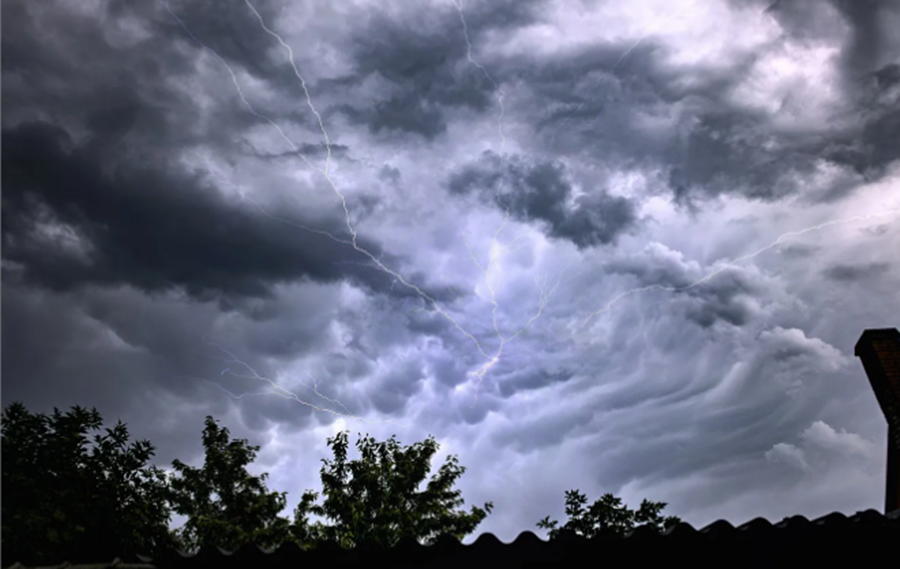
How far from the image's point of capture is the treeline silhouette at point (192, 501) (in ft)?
50.4

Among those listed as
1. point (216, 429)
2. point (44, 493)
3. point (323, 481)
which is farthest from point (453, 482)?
point (44, 493)

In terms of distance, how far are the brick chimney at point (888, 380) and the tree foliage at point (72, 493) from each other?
19.0 metres

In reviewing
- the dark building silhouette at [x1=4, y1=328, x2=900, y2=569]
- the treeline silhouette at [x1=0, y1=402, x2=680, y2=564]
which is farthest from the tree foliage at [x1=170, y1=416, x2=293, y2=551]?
the dark building silhouette at [x1=4, y1=328, x2=900, y2=569]

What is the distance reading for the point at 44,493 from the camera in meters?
15.7

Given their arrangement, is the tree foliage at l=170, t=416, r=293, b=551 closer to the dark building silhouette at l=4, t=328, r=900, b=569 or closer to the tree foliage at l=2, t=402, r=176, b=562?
the tree foliage at l=2, t=402, r=176, b=562

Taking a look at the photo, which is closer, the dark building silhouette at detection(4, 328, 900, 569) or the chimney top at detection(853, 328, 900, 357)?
the dark building silhouette at detection(4, 328, 900, 569)

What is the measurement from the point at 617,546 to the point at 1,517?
15475mm

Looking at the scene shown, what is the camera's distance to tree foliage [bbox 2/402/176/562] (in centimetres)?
1439

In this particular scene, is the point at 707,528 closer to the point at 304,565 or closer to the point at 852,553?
the point at 852,553

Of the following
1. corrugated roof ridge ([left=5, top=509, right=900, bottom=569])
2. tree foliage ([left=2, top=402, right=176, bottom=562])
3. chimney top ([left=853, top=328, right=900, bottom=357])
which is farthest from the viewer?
tree foliage ([left=2, top=402, right=176, bottom=562])

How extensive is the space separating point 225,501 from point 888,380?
2014 centimetres

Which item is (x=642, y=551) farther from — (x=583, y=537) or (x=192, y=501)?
(x=192, y=501)

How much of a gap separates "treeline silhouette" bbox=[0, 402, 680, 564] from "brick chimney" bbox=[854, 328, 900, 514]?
5.50 m

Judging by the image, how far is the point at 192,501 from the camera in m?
20.0
